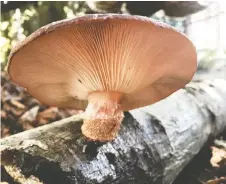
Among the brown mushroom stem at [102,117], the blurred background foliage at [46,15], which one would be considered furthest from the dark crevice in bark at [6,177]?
the blurred background foliage at [46,15]

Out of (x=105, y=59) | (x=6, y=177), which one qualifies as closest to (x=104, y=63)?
(x=105, y=59)

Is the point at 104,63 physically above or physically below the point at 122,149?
above

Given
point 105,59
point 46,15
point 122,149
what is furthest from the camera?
point 46,15

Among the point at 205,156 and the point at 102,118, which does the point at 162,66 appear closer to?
the point at 102,118

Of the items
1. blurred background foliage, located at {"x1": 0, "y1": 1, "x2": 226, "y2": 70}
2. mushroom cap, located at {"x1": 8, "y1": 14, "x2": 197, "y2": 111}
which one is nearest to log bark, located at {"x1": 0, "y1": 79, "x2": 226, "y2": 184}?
mushroom cap, located at {"x1": 8, "y1": 14, "x2": 197, "y2": 111}

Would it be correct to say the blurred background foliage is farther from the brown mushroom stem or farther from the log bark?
the brown mushroom stem

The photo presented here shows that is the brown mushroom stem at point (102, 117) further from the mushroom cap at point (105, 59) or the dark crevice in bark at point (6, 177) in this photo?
the dark crevice in bark at point (6, 177)

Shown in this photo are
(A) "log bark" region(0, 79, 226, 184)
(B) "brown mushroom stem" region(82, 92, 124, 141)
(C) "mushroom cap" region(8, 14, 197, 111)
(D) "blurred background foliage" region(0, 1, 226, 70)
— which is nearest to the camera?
(C) "mushroom cap" region(8, 14, 197, 111)

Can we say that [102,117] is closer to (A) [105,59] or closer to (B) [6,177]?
(A) [105,59]
